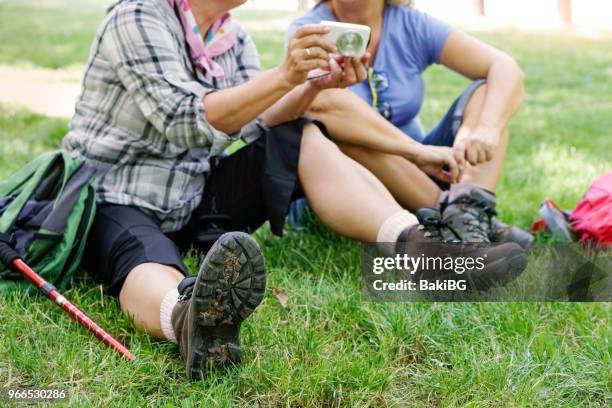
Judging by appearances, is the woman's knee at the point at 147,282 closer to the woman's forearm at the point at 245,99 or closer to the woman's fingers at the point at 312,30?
the woman's forearm at the point at 245,99

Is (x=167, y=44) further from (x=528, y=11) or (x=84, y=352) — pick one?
(x=528, y=11)

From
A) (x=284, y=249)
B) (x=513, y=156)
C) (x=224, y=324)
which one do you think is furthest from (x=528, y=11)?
(x=224, y=324)

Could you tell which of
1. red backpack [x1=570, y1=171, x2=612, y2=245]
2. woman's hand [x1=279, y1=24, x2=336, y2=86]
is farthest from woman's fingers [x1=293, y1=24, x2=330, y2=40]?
red backpack [x1=570, y1=171, x2=612, y2=245]

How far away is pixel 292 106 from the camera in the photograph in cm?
284

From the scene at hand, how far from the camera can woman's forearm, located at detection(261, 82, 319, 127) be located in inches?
109

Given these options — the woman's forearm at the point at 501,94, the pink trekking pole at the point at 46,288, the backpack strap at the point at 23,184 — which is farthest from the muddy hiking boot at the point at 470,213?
the backpack strap at the point at 23,184

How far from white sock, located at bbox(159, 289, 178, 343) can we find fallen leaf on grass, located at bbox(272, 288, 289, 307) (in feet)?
1.35

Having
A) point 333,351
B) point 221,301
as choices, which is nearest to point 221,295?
point 221,301

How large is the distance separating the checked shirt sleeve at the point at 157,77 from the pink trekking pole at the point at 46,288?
0.55 m

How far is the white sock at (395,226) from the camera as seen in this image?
2654 mm

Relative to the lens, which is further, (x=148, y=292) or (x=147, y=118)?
(x=147, y=118)

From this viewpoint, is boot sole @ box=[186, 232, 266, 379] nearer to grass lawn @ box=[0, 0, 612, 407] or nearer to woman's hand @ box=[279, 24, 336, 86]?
grass lawn @ box=[0, 0, 612, 407]

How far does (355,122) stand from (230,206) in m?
0.52

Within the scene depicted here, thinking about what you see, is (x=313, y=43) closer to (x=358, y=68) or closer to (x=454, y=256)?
(x=358, y=68)
